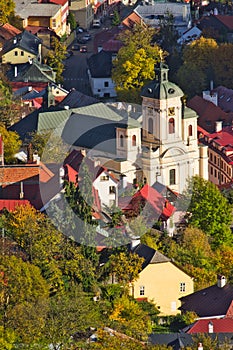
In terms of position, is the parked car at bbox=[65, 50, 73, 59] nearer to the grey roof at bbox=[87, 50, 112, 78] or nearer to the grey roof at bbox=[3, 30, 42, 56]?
the grey roof at bbox=[3, 30, 42, 56]

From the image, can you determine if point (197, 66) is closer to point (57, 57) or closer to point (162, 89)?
point (57, 57)

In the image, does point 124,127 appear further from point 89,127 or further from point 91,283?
point 91,283

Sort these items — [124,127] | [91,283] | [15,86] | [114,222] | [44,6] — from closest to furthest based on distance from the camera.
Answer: [91,283] → [114,222] → [124,127] → [15,86] → [44,6]

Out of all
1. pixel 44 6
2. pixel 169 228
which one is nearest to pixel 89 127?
pixel 169 228

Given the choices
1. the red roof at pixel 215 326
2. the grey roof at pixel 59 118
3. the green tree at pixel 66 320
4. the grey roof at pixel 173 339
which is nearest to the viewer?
the green tree at pixel 66 320

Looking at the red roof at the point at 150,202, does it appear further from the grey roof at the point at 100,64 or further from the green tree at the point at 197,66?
the grey roof at the point at 100,64

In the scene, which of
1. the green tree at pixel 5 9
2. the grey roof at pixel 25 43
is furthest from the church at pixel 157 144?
the green tree at pixel 5 9
